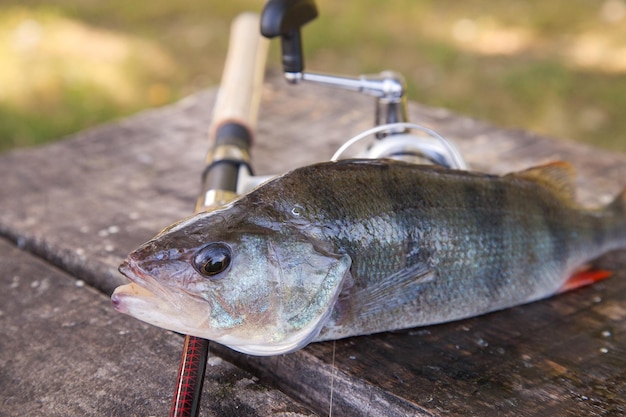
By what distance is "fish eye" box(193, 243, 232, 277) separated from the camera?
1.17 meters

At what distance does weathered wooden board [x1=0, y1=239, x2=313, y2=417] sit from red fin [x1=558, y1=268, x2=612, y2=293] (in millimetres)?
721

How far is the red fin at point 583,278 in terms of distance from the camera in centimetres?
163

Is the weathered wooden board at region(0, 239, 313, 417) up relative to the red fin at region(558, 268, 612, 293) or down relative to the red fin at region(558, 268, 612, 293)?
down

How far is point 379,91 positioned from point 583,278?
26.0 inches

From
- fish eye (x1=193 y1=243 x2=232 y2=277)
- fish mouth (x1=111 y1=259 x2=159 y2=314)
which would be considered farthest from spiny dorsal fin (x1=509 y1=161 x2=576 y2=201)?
fish mouth (x1=111 y1=259 x2=159 y2=314)

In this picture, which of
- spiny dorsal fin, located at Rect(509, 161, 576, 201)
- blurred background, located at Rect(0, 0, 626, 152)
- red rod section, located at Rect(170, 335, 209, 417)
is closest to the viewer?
red rod section, located at Rect(170, 335, 209, 417)

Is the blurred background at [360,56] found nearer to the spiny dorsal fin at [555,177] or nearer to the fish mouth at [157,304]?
the spiny dorsal fin at [555,177]

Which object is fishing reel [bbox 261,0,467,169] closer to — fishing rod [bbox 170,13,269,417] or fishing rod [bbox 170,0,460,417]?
fishing rod [bbox 170,0,460,417]

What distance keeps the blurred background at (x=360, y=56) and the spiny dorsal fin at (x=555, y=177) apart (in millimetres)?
2607

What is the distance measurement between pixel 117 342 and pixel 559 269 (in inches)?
37.8

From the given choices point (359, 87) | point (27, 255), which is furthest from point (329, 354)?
point (27, 255)

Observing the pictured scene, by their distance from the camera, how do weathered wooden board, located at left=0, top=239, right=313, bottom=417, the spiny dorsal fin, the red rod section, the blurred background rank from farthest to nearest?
1. the blurred background
2. the spiny dorsal fin
3. weathered wooden board, located at left=0, top=239, right=313, bottom=417
4. the red rod section

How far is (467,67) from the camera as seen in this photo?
16.1 ft

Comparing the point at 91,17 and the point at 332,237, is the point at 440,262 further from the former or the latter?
the point at 91,17
